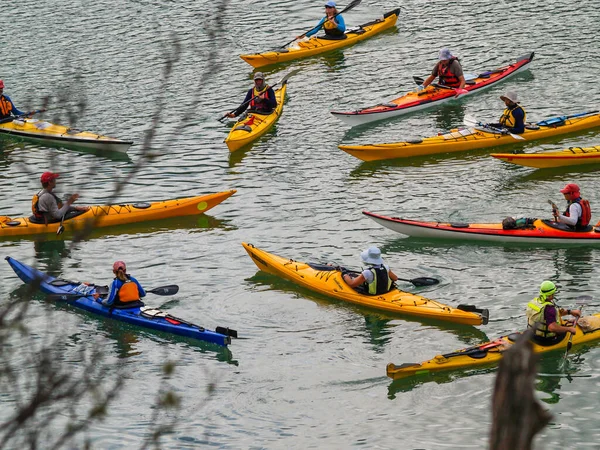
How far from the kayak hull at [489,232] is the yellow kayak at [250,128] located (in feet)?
19.8

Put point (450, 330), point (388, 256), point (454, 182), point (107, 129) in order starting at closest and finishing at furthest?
point (450, 330), point (388, 256), point (454, 182), point (107, 129)

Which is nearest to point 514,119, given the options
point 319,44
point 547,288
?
point 319,44

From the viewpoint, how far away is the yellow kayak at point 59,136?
80.2ft

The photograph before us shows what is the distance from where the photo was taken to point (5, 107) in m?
26.3

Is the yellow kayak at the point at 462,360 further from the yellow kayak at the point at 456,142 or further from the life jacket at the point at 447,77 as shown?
the life jacket at the point at 447,77

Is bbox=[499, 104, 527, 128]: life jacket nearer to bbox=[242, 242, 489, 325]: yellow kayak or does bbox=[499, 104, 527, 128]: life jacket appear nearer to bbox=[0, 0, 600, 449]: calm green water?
bbox=[0, 0, 600, 449]: calm green water

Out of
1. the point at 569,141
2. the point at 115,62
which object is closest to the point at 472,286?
the point at 569,141

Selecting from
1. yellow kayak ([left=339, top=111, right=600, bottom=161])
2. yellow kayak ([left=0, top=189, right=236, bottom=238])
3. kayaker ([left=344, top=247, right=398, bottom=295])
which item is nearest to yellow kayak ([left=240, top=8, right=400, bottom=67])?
yellow kayak ([left=339, top=111, right=600, bottom=161])

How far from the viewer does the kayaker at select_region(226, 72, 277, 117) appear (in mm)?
25962

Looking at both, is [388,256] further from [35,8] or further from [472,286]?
[35,8]

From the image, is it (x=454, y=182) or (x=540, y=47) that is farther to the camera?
(x=540, y=47)

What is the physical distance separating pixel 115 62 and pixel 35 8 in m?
6.81

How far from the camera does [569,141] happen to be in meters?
24.4

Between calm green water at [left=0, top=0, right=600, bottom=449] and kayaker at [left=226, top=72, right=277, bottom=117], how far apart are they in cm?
67
